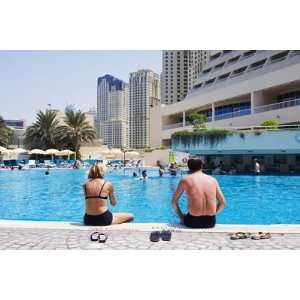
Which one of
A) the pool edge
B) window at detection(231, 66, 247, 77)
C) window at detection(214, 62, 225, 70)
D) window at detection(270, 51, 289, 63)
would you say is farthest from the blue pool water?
window at detection(214, 62, 225, 70)

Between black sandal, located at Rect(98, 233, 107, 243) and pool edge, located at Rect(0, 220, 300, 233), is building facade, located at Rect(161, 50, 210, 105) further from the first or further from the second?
black sandal, located at Rect(98, 233, 107, 243)

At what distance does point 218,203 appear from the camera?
5555 millimetres

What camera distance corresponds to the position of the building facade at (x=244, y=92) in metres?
28.6

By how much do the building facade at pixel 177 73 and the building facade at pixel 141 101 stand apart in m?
2.06

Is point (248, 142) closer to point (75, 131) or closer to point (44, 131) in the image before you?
point (75, 131)

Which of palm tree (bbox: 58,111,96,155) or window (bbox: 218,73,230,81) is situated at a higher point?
window (bbox: 218,73,230,81)

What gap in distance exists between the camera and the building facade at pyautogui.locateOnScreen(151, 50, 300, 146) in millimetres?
28625

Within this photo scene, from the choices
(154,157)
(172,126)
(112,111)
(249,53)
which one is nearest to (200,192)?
(154,157)

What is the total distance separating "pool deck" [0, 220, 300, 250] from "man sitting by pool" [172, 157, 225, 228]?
0.17 metres

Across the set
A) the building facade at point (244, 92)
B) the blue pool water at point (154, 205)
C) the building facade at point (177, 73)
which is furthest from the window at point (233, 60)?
the building facade at point (177, 73)

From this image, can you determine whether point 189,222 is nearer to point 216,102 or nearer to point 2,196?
point 2,196
